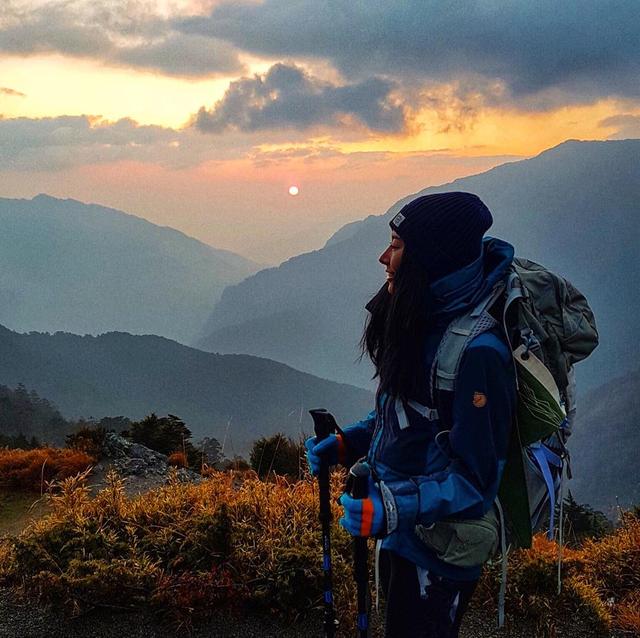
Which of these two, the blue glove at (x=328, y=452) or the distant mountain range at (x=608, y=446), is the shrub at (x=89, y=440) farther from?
the distant mountain range at (x=608, y=446)

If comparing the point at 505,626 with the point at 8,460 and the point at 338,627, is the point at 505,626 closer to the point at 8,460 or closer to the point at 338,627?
the point at 338,627

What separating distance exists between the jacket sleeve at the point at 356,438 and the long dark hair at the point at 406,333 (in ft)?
1.61

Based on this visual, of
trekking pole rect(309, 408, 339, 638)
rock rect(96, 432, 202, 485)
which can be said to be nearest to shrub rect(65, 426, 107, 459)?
rock rect(96, 432, 202, 485)

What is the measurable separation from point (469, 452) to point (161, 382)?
7099 inches

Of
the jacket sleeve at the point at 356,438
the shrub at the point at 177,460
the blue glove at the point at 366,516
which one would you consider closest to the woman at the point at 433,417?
the blue glove at the point at 366,516

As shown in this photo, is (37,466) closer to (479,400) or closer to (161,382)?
(479,400)

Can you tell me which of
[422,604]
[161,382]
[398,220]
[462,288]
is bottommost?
[161,382]

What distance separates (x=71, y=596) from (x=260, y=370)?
7170 inches

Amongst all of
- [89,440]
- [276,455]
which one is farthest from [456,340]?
[89,440]

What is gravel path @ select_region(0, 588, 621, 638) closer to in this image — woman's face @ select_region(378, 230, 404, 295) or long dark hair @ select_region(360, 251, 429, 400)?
long dark hair @ select_region(360, 251, 429, 400)

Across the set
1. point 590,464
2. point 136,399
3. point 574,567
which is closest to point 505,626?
point 574,567

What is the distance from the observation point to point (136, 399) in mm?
168500

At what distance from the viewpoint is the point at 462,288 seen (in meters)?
2.43

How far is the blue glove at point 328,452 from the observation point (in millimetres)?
2918
